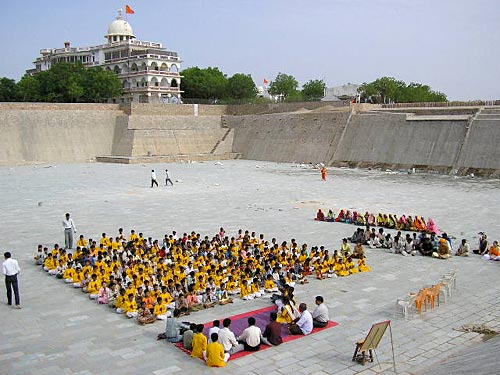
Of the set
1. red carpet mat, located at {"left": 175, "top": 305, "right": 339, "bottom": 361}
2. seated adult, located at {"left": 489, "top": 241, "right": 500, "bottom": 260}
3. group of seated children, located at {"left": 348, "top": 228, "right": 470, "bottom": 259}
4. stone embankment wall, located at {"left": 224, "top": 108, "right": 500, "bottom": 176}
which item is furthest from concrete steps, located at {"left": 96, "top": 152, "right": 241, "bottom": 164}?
red carpet mat, located at {"left": 175, "top": 305, "right": 339, "bottom": 361}

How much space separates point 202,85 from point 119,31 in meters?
17.6

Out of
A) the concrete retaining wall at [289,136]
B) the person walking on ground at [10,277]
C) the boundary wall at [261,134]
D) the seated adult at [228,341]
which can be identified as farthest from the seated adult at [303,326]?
the concrete retaining wall at [289,136]

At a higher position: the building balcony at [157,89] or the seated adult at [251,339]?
the building balcony at [157,89]

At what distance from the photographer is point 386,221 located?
20516 mm

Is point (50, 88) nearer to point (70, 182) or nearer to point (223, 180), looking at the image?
point (70, 182)

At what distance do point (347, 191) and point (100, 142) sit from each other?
110ft

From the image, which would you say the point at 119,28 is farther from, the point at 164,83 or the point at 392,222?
the point at 392,222

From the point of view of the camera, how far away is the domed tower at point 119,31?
88.7 m

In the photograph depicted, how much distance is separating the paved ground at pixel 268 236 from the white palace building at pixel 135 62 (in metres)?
41.8

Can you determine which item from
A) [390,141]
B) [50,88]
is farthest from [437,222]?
[50,88]

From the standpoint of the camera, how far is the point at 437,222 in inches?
833

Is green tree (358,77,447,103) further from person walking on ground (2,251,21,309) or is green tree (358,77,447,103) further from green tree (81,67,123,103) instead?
person walking on ground (2,251,21,309)

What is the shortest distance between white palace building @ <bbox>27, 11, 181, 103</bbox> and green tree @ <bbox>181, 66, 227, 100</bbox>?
93.9 inches

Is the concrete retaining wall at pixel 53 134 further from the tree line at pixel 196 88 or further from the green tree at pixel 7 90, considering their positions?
the green tree at pixel 7 90
